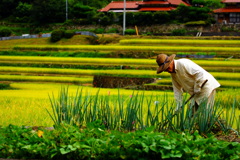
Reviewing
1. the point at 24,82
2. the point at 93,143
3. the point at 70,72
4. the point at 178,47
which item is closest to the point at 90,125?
the point at 93,143

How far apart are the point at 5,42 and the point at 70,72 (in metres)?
14.5

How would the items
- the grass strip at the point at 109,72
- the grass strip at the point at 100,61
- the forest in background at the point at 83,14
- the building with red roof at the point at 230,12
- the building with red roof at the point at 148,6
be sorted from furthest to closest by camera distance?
1. the building with red roof at the point at 148,6
2. the building with red roof at the point at 230,12
3. the forest in background at the point at 83,14
4. the grass strip at the point at 100,61
5. the grass strip at the point at 109,72

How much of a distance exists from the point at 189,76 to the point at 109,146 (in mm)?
2321

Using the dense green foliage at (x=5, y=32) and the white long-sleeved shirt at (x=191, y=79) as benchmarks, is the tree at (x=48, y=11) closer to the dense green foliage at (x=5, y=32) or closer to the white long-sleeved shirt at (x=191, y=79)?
the dense green foliage at (x=5, y=32)

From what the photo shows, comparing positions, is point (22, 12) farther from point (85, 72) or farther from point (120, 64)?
point (85, 72)

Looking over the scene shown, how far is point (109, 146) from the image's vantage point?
4.48m

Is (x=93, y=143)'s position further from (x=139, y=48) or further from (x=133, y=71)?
(x=139, y=48)

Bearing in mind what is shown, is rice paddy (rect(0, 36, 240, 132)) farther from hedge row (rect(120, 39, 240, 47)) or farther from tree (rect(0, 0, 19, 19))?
tree (rect(0, 0, 19, 19))

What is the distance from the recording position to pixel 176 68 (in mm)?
6414

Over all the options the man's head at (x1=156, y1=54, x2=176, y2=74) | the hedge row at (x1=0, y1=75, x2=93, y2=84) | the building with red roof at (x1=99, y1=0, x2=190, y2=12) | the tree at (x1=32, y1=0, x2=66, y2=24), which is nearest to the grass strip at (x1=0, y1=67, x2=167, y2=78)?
the hedge row at (x1=0, y1=75, x2=93, y2=84)

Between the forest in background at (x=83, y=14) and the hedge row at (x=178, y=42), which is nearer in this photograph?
the hedge row at (x=178, y=42)

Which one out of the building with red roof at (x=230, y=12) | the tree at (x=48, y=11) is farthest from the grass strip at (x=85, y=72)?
the tree at (x=48, y=11)

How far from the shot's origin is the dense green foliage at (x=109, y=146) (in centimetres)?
427

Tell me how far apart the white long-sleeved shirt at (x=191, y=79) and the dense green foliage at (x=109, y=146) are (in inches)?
68.5
